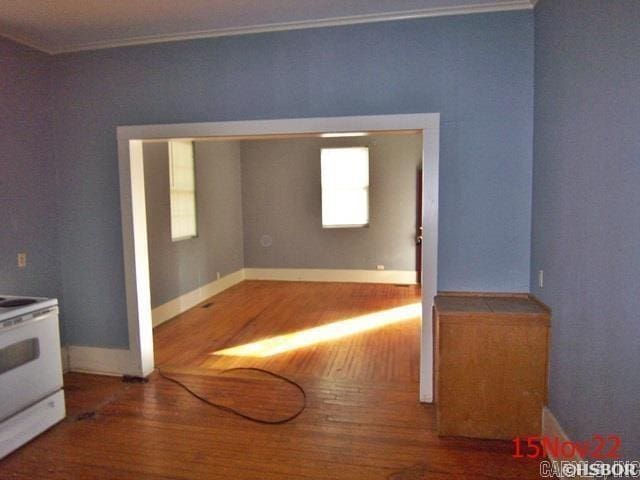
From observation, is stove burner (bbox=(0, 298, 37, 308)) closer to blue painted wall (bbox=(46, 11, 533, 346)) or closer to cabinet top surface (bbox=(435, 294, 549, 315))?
blue painted wall (bbox=(46, 11, 533, 346))

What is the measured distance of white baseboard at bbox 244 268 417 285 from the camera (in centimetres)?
758

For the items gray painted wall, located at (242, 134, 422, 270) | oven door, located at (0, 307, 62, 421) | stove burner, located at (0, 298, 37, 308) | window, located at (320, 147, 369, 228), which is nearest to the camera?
oven door, located at (0, 307, 62, 421)

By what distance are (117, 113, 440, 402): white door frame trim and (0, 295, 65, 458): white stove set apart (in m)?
0.70

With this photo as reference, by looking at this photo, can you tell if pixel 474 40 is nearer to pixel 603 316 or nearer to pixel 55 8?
pixel 603 316

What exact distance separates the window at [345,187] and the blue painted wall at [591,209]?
509cm

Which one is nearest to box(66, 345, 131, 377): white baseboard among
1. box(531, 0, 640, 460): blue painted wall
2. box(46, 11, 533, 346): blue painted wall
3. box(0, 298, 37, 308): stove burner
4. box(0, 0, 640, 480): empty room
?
box(0, 0, 640, 480): empty room

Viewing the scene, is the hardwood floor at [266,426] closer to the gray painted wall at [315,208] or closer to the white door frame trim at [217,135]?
the white door frame trim at [217,135]

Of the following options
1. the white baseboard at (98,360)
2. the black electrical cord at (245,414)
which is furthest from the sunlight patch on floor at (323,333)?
the white baseboard at (98,360)

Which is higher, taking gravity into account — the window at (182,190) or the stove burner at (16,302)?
the window at (182,190)

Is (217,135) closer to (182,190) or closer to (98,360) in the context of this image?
(98,360)

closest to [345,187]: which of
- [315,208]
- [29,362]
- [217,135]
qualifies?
[315,208]

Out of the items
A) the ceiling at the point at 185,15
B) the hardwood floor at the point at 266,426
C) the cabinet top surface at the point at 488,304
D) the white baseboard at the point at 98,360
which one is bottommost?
the hardwood floor at the point at 266,426

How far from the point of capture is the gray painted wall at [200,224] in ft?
16.5

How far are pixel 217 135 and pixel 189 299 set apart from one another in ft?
10.9
